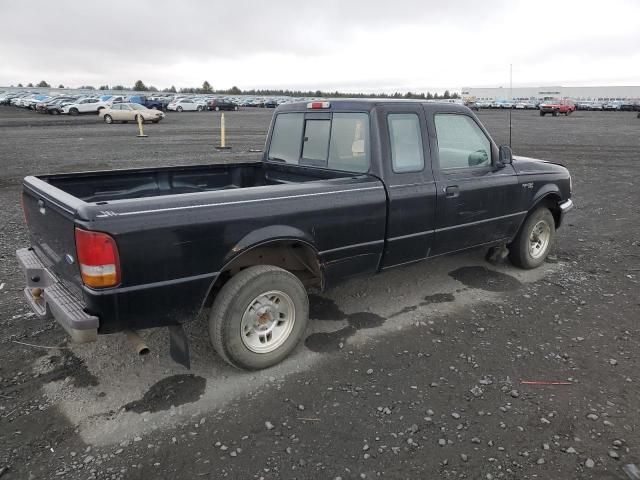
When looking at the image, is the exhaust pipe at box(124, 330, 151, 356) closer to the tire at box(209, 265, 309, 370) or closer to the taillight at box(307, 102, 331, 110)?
the tire at box(209, 265, 309, 370)

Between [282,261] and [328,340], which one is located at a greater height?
[282,261]

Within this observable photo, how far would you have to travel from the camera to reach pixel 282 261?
402 cm

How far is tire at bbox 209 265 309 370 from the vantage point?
135 inches

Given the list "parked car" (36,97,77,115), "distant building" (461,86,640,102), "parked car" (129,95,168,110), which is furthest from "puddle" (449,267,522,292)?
"distant building" (461,86,640,102)

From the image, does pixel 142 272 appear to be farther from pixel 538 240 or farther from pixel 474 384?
pixel 538 240

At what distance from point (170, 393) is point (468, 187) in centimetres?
324

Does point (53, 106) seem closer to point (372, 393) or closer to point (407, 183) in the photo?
point (407, 183)

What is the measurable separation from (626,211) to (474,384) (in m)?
7.20

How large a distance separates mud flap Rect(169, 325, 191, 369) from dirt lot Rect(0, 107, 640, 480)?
26cm

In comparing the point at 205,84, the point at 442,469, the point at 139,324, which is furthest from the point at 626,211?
the point at 205,84

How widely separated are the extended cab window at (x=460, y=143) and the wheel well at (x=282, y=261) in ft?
5.28

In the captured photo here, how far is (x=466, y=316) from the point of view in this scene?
466 centimetres

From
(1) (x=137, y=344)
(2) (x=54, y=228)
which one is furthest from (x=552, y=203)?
(2) (x=54, y=228)

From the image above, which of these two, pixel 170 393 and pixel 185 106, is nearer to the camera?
pixel 170 393
